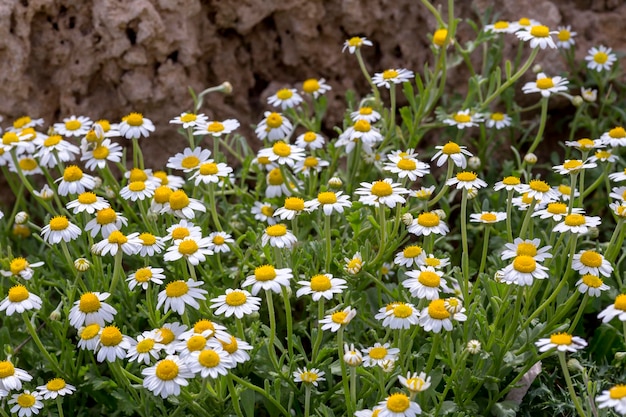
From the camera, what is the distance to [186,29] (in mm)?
4359

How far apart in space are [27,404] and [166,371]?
25.2 inches

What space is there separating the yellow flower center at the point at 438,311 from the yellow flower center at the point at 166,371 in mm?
826

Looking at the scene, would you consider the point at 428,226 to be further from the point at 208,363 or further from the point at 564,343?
the point at 208,363

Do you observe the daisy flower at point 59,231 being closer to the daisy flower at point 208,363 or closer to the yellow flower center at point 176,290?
the yellow flower center at point 176,290

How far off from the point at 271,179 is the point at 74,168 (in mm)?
819

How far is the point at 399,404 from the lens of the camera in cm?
262

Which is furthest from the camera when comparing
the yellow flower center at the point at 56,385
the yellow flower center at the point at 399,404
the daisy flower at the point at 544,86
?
the daisy flower at the point at 544,86

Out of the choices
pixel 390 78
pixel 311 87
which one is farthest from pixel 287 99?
pixel 390 78

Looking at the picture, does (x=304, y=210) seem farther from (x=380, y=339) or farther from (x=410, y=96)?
(x=410, y=96)

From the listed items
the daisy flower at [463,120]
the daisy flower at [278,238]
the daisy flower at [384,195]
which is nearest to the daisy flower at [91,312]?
the daisy flower at [278,238]

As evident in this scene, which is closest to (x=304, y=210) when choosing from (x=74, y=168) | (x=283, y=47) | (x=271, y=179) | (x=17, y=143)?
(x=271, y=179)

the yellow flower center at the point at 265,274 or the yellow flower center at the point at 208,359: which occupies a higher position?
the yellow flower center at the point at 265,274

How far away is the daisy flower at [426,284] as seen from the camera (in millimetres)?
2896

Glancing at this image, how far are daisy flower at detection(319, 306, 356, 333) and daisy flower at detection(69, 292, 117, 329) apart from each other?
748 mm
